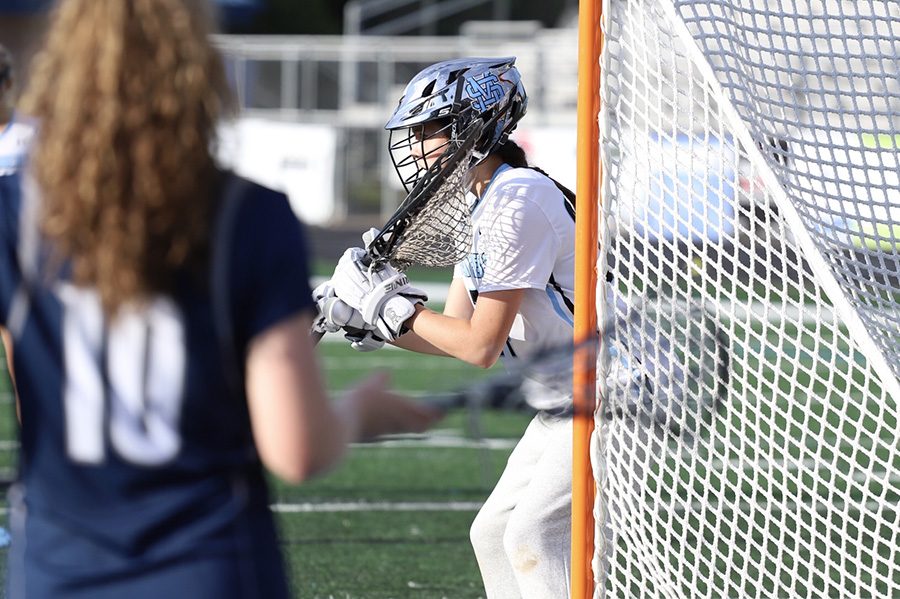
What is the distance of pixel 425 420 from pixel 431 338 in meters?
1.54

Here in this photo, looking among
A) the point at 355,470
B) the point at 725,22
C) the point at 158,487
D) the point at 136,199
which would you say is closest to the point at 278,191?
the point at 136,199

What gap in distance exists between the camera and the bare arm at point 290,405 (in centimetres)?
173

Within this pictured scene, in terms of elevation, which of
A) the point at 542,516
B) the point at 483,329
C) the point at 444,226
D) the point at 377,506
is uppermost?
the point at 444,226

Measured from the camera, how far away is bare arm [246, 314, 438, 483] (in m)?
1.73

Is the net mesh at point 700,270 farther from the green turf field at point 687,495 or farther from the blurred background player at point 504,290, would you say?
the blurred background player at point 504,290

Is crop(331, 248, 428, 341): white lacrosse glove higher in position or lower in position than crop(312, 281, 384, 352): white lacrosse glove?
higher

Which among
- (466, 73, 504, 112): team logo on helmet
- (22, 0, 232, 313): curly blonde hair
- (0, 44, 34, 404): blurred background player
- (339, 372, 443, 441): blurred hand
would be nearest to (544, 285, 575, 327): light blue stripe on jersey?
(466, 73, 504, 112): team logo on helmet

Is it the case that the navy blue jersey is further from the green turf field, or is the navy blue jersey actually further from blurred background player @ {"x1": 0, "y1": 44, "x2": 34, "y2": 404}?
blurred background player @ {"x1": 0, "y1": 44, "x2": 34, "y2": 404}

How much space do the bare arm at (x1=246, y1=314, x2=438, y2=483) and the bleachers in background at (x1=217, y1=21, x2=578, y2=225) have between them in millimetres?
20486

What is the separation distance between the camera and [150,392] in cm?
175

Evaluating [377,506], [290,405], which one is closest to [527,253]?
[290,405]

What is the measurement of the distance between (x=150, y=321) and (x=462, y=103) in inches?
84.7

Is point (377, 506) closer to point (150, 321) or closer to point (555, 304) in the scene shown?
point (555, 304)

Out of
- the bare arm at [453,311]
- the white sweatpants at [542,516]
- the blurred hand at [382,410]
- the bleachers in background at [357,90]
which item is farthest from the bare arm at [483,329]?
the bleachers in background at [357,90]
